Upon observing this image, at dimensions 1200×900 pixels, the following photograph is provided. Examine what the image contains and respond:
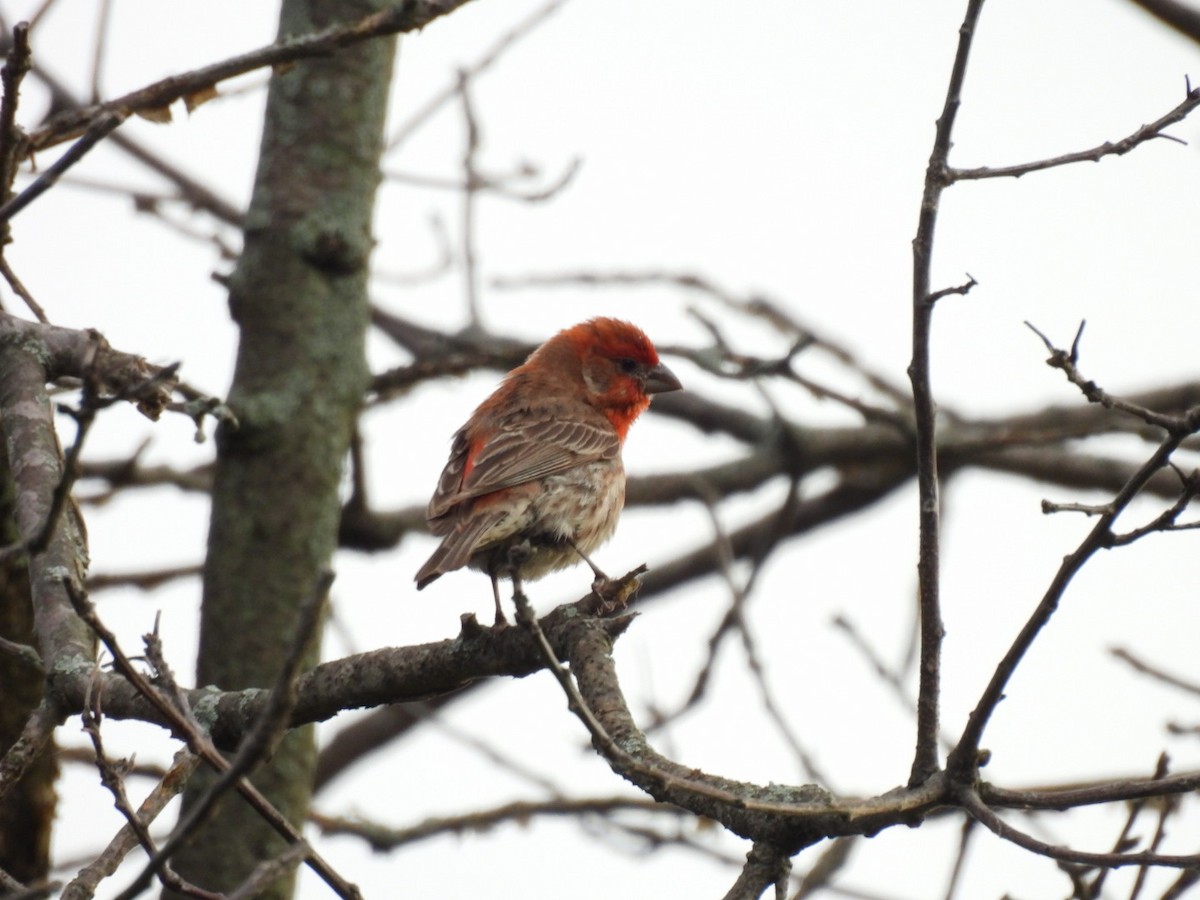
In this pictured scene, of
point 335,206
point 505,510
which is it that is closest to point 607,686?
point 505,510

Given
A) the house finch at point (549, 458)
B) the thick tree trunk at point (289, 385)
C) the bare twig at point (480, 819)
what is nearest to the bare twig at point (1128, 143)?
the house finch at point (549, 458)

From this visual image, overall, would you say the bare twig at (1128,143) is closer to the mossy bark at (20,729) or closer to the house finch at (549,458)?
the house finch at (549,458)

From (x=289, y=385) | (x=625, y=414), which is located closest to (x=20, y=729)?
(x=289, y=385)

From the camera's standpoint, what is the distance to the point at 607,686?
316cm

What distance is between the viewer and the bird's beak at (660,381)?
24.6 feet

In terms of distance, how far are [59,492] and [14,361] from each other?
1605 millimetres

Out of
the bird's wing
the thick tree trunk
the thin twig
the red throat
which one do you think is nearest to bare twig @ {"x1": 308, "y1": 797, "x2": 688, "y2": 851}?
the thick tree trunk

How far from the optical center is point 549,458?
20.3ft

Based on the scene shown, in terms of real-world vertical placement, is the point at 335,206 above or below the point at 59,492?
above

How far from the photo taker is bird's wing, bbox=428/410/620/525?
585 cm

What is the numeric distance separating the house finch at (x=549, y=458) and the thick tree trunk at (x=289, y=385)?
0.53m

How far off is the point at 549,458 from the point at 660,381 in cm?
148

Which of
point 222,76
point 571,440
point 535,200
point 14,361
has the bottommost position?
point 14,361

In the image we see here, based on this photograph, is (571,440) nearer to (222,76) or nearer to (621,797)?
(621,797)
